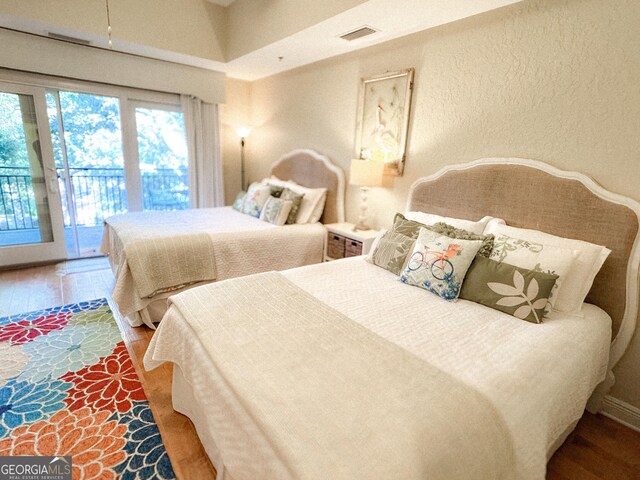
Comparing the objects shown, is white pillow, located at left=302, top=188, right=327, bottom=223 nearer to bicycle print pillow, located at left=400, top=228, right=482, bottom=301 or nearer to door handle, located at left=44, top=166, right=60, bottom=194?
bicycle print pillow, located at left=400, top=228, right=482, bottom=301

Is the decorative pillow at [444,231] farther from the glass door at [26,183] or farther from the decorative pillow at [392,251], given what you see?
the glass door at [26,183]

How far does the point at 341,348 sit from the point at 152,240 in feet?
6.32

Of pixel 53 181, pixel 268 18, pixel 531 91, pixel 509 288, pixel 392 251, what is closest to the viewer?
pixel 509 288

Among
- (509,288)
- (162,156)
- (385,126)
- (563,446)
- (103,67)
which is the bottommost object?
(563,446)

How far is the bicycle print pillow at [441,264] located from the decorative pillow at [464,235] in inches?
3.1

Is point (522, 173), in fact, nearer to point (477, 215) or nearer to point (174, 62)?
point (477, 215)

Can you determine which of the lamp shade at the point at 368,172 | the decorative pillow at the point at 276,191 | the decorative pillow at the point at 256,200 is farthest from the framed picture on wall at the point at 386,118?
the decorative pillow at the point at 256,200

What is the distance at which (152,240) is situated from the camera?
8.37 feet

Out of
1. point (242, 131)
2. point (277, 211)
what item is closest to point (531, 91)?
point (277, 211)

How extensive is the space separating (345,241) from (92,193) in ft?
11.4

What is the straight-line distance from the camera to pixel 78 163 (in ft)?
12.6

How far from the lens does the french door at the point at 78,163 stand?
137 inches

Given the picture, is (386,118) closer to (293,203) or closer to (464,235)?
(293,203)

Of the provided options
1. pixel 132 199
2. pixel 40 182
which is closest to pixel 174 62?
pixel 132 199
